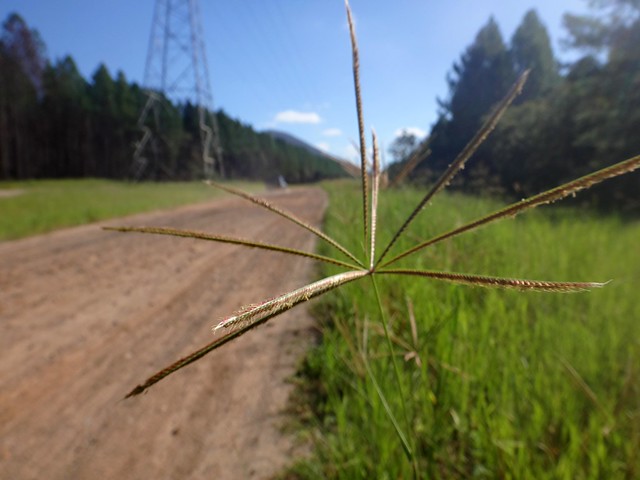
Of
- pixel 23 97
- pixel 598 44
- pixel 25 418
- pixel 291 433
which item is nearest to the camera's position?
pixel 291 433

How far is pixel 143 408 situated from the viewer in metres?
3.00

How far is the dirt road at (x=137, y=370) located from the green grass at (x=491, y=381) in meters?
0.49

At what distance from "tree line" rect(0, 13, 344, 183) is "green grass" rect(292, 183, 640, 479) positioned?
4112 centimetres

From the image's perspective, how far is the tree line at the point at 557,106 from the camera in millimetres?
6750

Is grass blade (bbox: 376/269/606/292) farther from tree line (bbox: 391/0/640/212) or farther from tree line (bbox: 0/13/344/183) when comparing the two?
tree line (bbox: 0/13/344/183)

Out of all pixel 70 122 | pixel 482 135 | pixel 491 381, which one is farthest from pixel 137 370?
pixel 70 122

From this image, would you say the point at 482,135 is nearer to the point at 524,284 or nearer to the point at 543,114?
the point at 524,284

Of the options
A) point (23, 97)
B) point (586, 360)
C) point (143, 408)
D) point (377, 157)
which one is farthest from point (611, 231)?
point (23, 97)

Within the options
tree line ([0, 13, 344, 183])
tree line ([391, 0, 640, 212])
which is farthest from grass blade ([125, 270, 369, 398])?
tree line ([0, 13, 344, 183])

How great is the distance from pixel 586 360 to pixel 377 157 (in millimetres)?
1849

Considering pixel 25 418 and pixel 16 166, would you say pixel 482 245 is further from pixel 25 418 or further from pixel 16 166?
pixel 16 166

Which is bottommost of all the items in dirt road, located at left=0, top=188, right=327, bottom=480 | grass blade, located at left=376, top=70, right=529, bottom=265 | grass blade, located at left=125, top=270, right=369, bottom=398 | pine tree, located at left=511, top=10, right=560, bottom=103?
dirt road, located at left=0, top=188, right=327, bottom=480

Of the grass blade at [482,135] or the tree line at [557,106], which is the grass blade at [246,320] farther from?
the tree line at [557,106]

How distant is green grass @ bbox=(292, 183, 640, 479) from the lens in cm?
146
